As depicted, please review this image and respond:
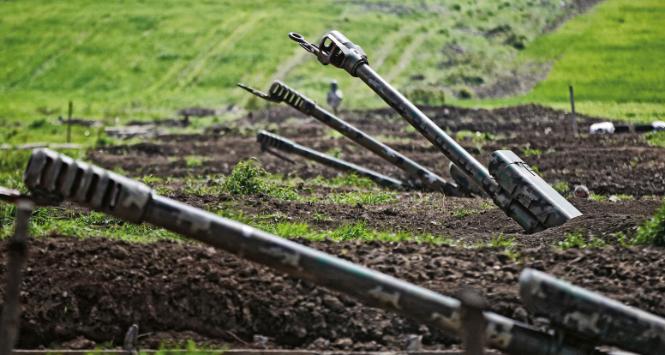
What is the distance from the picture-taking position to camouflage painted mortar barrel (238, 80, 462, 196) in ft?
56.5

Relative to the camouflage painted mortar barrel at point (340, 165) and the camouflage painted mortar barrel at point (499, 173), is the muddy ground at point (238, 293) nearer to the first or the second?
the camouflage painted mortar barrel at point (499, 173)

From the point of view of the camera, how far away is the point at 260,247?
760cm

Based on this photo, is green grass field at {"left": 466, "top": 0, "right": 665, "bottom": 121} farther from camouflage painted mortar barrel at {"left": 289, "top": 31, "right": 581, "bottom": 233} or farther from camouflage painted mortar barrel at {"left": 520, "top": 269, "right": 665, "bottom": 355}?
camouflage painted mortar barrel at {"left": 520, "top": 269, "right": 665, "bottom": 355}

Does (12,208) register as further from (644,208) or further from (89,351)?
(644,208)

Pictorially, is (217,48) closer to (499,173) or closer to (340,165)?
(340,165)

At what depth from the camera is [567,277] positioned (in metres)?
9.93

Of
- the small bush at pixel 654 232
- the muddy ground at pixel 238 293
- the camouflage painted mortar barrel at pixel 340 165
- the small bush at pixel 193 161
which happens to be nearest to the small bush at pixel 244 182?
the camouflage painted mortar barrel at pixel 340 165

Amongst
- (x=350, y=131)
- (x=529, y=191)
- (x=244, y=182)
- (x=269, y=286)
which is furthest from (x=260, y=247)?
(x=350, y=131)

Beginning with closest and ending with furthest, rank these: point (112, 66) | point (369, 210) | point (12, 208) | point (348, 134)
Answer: point (12, 208) < point (369, 210) < point (348, 134) < point (112, 66)

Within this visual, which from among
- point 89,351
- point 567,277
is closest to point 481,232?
point 567,277

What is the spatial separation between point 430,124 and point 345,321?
5.54m

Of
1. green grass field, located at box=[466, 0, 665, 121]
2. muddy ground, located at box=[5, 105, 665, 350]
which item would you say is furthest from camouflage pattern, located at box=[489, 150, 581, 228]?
Result: green grass field, located at box=[466, 0, 665, 121]

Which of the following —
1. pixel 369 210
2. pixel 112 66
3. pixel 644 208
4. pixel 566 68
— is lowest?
pixel 112 66

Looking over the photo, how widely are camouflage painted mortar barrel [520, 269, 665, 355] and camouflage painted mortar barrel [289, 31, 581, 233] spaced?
546 cm
